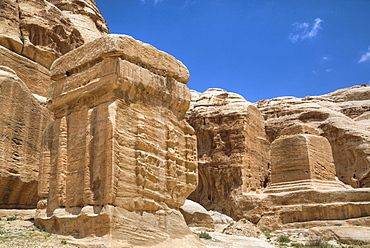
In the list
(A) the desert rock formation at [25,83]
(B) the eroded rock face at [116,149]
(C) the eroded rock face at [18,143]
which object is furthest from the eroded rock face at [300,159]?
(C) the eroded rock face at [18,143]

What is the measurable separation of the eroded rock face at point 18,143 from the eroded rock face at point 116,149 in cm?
243

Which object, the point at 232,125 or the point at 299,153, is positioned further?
the point at 232,125

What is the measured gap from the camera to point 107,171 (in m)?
9.95

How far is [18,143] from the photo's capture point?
46.2ft

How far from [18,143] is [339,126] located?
27.8 m

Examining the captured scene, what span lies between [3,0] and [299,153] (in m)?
16.4

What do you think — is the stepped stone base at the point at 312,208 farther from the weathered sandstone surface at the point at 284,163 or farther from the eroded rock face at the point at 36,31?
the eroded rock face at the point at 36,31

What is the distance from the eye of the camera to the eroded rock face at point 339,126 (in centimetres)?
3309

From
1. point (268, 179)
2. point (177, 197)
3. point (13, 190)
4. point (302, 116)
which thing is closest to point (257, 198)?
point (268, 179)

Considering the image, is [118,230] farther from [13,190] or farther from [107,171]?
[13,190]

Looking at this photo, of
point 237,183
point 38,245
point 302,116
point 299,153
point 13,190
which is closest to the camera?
point 38,245

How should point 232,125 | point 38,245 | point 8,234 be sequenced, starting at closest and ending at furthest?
point 38,245, point 8,234, point 232,125

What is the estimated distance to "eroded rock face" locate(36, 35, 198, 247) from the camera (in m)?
9.99

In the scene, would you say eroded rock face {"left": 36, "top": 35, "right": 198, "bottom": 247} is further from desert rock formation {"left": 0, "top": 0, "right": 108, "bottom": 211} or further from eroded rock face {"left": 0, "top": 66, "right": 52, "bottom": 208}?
desert rock formation {"left": 0, "top": 0, "right": 108, "bottom": 211}
